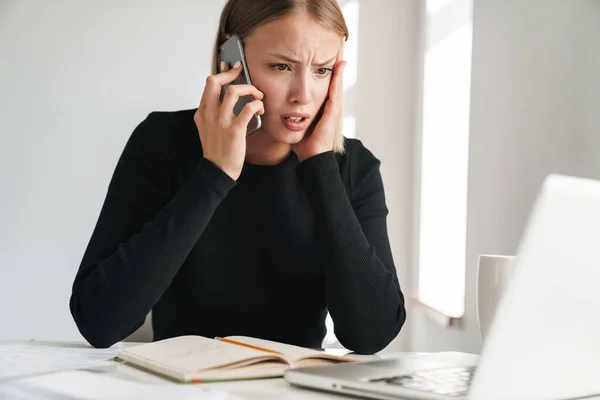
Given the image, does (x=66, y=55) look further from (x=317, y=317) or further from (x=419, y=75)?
(x=317, y=317)

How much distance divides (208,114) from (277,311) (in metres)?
0.40

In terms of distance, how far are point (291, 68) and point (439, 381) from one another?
0.73 metres

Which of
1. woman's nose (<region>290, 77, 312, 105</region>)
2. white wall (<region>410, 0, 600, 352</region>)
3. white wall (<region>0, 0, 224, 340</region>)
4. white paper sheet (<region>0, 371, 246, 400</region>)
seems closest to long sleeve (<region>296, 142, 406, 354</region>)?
woman's nose (<region>290, 77, 312, 105</region>)

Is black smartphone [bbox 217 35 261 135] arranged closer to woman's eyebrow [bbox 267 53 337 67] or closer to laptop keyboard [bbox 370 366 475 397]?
woman's eyebrow [bbox 267 53 337 67]

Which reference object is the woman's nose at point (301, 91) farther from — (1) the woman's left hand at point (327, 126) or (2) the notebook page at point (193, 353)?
(2) the notebook page at point (193, 353)

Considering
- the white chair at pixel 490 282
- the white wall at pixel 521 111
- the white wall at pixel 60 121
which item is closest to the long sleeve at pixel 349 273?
the white chair at pixel 490 282

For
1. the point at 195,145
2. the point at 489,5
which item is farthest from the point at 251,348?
the point at 489,5

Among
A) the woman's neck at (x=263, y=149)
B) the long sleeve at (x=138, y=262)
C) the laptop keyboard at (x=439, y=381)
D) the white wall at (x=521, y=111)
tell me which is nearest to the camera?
the laptop keyboard at (x=439, y=381)

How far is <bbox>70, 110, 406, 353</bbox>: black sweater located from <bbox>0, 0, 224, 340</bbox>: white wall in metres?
1.92

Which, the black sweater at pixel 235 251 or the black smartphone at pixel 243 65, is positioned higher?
the black smartphone at pixel 243 65

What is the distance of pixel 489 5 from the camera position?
2.45 metres

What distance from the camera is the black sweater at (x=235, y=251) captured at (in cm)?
117

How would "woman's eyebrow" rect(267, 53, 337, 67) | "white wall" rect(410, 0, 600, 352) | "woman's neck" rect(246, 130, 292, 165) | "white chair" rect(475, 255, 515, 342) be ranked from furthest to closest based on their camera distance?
"white wall" rect(410, 0, 600, 352) < "woman's neck" rect(246, 130, 292, 165) < "woman's eyebrow" rect(267, 53, 337, 67) < "white chair" rect(475, 255, 515, 342)

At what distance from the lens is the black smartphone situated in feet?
4.50
